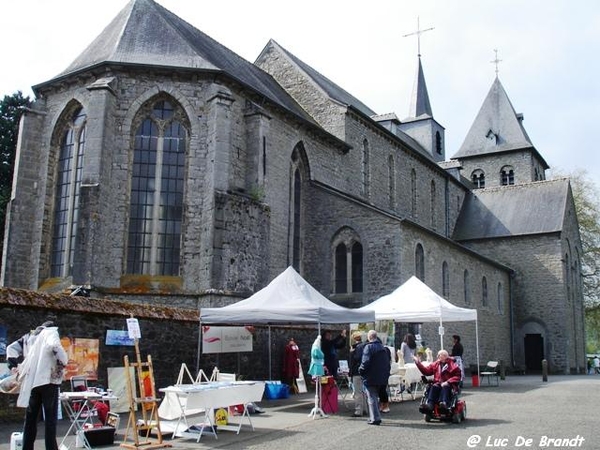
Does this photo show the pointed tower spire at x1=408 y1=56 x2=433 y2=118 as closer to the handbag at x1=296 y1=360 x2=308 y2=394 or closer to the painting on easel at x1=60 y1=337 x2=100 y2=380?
the handbag at x1=296 y1=360 x2=308 y2=394

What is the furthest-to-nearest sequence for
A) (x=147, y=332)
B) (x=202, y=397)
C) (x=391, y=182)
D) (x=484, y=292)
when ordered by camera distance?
(x=484, y=292), (x=391, y=182), (x=147, y=332), (x=202, y=397)

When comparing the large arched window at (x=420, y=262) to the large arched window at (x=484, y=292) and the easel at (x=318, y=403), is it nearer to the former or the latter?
the large arched window at (x=484, y=292)

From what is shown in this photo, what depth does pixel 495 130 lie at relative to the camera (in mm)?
50188

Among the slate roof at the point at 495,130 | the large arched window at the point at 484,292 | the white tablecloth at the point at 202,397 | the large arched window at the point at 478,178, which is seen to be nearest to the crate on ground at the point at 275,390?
the white tablecloth at the point at 202,397

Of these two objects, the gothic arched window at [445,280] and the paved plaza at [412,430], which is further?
the gothic arched window at [445,280]

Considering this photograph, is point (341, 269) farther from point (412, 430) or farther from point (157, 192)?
point (412, 430)

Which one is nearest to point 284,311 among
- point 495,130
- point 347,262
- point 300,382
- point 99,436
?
point 99,436

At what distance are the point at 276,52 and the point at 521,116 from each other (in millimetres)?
28721

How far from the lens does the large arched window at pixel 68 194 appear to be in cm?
1944

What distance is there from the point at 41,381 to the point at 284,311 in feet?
18.4

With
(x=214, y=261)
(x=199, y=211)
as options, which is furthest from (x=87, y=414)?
(x=199, y=211)

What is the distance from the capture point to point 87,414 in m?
9.02

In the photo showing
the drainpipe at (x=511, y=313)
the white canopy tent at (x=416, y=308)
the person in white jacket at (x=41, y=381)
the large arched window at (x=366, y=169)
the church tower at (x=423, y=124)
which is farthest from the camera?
the church tower at (x=423, y=124)

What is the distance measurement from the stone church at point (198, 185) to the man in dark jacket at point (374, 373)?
759 cm
